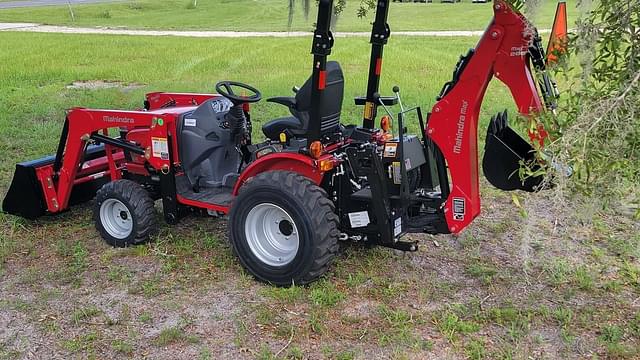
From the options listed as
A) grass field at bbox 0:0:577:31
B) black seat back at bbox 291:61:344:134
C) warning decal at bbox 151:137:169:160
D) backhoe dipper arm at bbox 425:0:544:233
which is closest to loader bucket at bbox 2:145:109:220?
warning decal at bbox 151:137:169:160

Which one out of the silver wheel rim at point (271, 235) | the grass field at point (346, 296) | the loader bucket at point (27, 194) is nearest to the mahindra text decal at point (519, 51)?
the grass field at point (346, 296)

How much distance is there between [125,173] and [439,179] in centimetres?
266

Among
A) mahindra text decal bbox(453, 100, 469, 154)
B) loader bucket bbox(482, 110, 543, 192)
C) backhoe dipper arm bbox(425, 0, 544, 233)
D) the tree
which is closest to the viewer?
the tree

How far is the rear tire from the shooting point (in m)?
5.13

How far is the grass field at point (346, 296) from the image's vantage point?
3.84 metres

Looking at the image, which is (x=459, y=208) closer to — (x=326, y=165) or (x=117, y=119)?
(x=326, y=165)

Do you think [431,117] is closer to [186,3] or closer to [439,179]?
[439,179]

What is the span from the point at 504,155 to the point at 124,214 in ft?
9.90

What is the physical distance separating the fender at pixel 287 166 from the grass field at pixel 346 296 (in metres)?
0.73

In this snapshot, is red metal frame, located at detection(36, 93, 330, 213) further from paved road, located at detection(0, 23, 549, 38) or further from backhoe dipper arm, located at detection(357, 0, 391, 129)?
paved road, located at detection(0, 23, 549, 38)

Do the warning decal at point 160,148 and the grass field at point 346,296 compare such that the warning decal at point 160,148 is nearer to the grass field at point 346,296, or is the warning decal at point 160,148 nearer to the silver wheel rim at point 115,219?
the silver wheel rim at point 115,219

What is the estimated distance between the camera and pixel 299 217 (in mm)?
4301

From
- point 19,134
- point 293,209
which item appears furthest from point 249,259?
point 19,134

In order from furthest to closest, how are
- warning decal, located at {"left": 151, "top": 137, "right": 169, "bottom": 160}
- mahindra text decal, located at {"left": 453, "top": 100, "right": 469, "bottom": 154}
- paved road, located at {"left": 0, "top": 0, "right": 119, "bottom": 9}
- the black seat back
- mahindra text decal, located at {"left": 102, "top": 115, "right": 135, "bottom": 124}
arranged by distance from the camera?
paved road, located at {"left": 0, "top": 0, "right": 119, "bottom": 9} < mahindra text decal, located at {"left": 102, "top": 115, "right": 135, "bottom": 124} < warning decal, located at {"left": 151, "top": 137, "right": 169, "bottom": 160} < the black seat back < mahindra text decal, located at {"left": 453, "top": 100, "right": 469, "bottom": 154}
